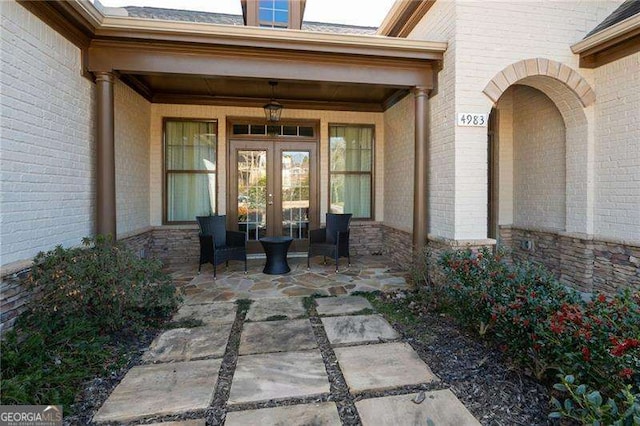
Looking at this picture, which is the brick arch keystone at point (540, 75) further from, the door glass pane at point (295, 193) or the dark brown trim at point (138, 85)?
the dark brown trim at point (138, 85)

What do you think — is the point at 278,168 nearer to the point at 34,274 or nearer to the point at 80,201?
the point at 80,201

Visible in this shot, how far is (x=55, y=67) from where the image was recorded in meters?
3.29

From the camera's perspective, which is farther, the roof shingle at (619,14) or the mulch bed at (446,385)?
the roof shingle at (619,14)

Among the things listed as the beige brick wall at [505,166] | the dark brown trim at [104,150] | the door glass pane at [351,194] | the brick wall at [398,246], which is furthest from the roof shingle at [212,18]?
the brick wall at [398,246]

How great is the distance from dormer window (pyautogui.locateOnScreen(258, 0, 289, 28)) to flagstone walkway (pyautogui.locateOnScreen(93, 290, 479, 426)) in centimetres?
430

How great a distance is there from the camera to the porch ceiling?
5332 millimetres

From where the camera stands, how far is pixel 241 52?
408 centimetres

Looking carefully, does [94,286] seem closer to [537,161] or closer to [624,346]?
[624,346]

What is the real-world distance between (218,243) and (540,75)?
5.10 meters

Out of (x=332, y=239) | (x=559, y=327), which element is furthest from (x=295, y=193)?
(x=559, y=327)

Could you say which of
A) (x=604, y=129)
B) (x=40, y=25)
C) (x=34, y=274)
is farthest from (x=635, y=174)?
(x=40, y=25)

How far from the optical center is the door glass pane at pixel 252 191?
20.8 feet

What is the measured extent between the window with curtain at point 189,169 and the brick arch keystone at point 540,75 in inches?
183

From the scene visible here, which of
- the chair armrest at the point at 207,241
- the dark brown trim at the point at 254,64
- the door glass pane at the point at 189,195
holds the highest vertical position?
the dark brown trim at the point at 254,64
